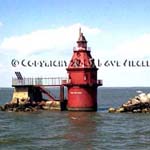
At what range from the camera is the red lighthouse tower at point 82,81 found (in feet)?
230

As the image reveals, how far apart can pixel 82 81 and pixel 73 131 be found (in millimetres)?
20141

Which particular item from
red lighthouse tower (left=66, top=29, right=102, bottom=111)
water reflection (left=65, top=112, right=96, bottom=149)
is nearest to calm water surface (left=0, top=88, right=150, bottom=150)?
water reflection (left=65, top=112, right=96, bottom=149)

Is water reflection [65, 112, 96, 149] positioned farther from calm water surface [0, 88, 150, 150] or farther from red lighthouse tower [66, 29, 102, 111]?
red lighthouse tower [66, 29, 102, 111]

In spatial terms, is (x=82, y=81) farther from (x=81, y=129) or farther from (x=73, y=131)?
(x=73, y=131)

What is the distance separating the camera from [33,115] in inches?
2662

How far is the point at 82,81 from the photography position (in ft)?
230

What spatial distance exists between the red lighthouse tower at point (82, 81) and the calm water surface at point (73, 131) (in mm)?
1933

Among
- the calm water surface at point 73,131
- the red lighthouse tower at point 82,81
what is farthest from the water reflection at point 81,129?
the red lighthouse tower at point 82,81

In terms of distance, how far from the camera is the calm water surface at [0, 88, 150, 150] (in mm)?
41812

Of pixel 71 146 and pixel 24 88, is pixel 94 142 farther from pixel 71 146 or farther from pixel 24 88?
pixel 24 88

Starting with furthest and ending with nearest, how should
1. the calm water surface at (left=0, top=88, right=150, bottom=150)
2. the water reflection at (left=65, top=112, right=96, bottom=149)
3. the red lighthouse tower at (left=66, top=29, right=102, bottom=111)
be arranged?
the red lighthouse tower at (left=66, top=29, right=102, bottom=111)
the water reflection at (left=65, top=112, right=96, bottom=149)
the calm water surface at (left=0, top=88, right=150, bottom=150)

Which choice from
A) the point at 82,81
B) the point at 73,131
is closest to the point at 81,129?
the point at 73,131

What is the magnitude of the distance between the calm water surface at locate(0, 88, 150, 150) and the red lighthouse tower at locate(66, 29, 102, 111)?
1.93m

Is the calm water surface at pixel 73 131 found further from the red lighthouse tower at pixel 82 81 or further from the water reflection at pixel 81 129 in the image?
the red lighthouse tower at pixel 82 81
